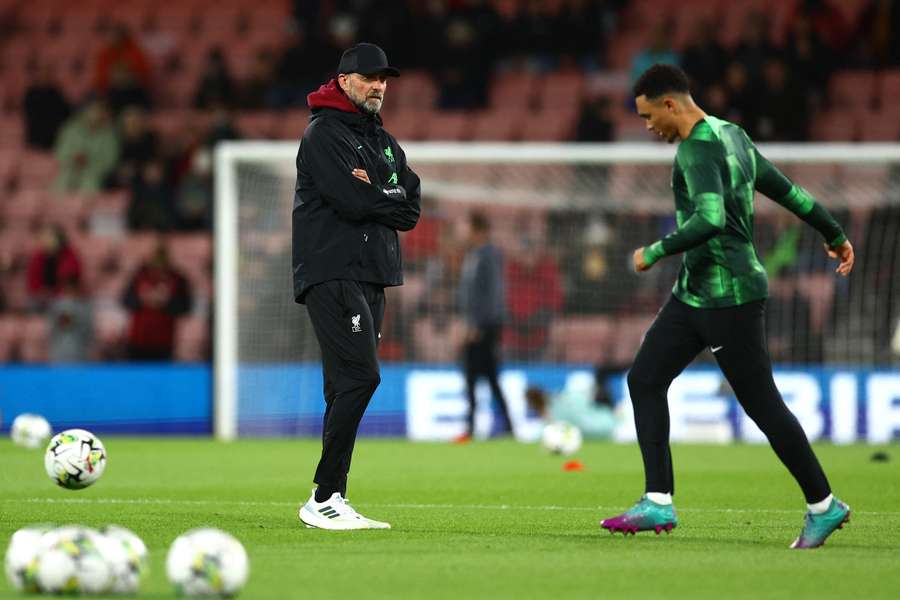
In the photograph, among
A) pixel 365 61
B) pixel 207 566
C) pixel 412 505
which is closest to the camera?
pixel 207 566

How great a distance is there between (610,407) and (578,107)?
A: 17.8ft

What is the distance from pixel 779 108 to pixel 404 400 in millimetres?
5595

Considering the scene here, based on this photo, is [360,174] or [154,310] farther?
[154,310]

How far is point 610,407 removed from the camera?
17.1m

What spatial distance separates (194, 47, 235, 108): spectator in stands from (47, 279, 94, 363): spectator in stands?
371cm

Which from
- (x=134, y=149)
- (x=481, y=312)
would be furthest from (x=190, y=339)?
(x=481, y=312)

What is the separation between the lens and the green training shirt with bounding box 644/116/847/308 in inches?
282

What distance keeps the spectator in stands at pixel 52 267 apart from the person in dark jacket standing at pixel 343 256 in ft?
38.4

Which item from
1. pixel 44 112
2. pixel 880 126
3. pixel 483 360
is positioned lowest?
pixel 483 360

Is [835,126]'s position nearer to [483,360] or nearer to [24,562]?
[483,360]

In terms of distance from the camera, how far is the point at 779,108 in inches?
753

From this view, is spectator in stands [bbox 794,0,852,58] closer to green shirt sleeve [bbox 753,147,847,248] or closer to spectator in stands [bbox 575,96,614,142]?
spectator in stands [bbox 575,96,614,142]

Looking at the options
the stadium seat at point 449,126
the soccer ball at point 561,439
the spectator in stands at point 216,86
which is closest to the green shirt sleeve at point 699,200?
the soccer ball at point 561,439

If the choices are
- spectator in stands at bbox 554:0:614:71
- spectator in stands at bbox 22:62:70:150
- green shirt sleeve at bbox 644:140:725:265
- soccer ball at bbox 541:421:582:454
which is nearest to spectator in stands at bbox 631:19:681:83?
spectator in stands at bbox 554:0:614:71
